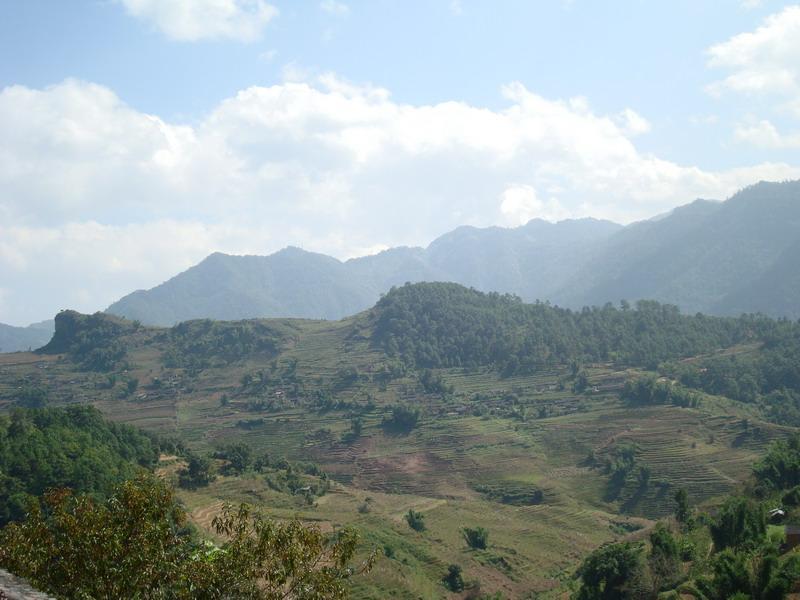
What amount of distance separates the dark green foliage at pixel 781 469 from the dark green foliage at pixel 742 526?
1555 cm

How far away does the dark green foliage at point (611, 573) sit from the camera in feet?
120

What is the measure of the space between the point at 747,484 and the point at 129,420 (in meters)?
88.4

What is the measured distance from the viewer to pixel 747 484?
57094mm

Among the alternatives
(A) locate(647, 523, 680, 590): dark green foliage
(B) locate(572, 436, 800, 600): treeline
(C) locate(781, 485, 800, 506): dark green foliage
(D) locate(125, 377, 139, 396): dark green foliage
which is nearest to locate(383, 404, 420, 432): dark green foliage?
(D) locate(125, 377, 139, 396): dark green foliage

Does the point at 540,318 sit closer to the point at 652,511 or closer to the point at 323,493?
the point at 652,511

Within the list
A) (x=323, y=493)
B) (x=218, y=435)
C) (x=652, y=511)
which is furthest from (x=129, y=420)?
(x=652, y=511)

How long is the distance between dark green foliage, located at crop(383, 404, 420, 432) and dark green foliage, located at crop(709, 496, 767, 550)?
61.6m

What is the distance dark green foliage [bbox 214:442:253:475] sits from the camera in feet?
218

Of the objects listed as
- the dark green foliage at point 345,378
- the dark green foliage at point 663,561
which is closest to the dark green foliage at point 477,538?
the dark green foliage at point 663,561

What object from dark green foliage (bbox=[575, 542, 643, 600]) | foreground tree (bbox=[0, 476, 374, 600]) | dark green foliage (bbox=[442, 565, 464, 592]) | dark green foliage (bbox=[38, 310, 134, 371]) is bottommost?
dark green foliage (bbox=[442, 565, 464, 592])

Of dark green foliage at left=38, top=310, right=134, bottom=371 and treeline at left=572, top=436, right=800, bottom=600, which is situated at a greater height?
dark green foliage at left=38, top=310, right=134, bottom=371

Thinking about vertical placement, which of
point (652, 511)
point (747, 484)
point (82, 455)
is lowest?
point (652, 511)

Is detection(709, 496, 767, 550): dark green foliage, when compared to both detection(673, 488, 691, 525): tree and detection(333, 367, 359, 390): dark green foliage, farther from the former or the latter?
detection(333, 367, 359, 390): dark green foliage

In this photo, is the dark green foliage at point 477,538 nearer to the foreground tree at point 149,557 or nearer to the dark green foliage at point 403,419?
the dark green foliage at point 403,419
